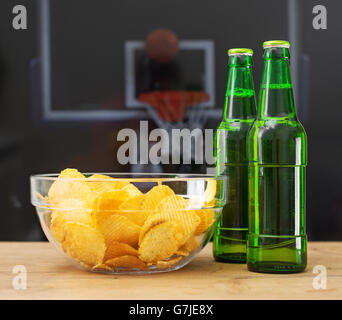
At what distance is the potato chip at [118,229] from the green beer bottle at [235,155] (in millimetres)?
196

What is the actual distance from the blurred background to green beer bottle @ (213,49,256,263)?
68.1 inches

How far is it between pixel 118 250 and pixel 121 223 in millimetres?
39

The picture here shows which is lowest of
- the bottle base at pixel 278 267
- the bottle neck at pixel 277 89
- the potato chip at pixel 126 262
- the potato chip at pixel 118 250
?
the bottle base at pixel 278 267

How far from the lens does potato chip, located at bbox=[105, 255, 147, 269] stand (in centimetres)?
68

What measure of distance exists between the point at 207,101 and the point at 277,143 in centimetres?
193

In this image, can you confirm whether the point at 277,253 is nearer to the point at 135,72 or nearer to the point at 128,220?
the point at 128,220

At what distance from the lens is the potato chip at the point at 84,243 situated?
0.66 m

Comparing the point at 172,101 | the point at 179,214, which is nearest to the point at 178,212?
the point at 179,214

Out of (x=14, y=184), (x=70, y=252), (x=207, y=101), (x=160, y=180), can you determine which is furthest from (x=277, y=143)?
(x=14, y=184)

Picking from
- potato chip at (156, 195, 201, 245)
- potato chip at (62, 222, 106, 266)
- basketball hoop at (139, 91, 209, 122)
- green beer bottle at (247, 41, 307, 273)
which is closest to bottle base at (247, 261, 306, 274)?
green beer bottle at (247, 41, 307, 273)

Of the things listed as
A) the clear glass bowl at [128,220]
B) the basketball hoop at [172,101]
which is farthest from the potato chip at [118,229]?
the basketball hoop at [172,101]

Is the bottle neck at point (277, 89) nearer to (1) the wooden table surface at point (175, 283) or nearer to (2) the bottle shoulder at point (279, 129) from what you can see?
(2) the bottle shoulder at point (279, 129)

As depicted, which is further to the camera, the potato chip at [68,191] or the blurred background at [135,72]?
the blurred background at [135,72]

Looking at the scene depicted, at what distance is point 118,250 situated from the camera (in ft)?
2.23
